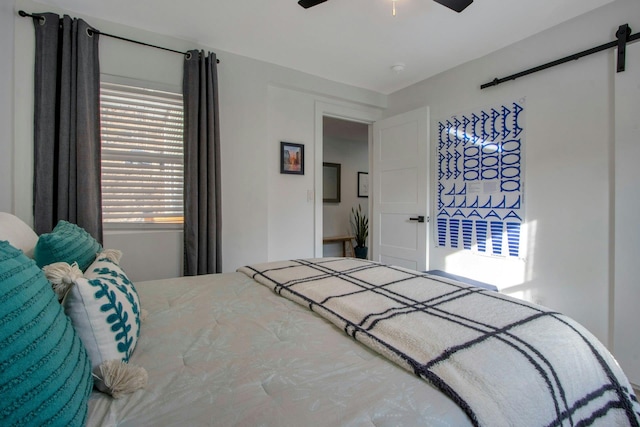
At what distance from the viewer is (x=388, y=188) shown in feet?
11.8

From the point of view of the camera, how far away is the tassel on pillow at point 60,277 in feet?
2.30

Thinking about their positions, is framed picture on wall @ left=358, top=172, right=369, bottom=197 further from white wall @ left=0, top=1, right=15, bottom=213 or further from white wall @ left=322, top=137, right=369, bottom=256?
white wall @ left=0, top=1, right=15, bottom=213

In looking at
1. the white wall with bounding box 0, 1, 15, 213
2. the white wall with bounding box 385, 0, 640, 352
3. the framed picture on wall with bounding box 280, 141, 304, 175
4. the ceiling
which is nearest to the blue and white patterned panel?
the white wall with bounding box 385, 0, 640, 352

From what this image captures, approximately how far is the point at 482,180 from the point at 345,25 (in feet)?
5.87

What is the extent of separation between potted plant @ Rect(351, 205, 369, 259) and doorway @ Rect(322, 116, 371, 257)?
0.09 m

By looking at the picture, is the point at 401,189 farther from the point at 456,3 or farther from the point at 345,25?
the point at 456,3

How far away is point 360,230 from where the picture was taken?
5312 mm

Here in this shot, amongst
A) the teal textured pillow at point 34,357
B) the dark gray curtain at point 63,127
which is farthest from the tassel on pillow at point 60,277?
the dark gray curtain at point 63,127

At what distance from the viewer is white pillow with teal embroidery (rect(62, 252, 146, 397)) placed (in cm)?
69

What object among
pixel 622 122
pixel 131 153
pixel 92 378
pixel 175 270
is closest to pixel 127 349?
pixel 92 378

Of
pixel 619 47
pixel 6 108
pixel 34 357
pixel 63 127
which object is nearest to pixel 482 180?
pixel 619 47

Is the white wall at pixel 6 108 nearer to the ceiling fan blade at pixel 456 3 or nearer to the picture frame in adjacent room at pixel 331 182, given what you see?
the ceiling fan blade at pixel 456 3

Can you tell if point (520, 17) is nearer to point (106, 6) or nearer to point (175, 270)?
point (106, 6)

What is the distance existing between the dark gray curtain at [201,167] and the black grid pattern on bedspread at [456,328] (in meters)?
1.21
